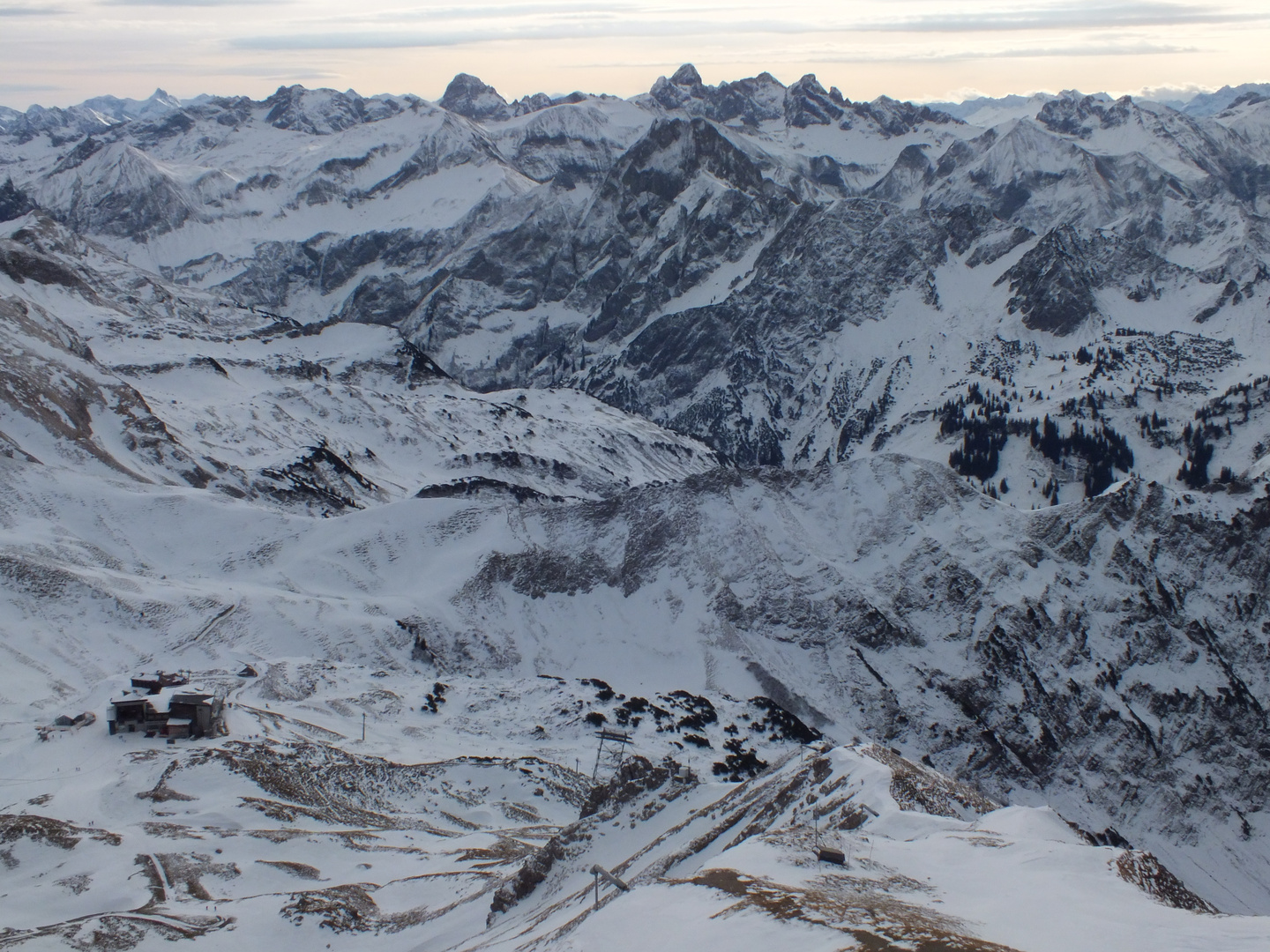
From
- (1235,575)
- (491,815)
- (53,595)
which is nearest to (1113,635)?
(1235,575)

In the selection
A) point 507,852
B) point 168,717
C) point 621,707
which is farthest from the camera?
point 621,707

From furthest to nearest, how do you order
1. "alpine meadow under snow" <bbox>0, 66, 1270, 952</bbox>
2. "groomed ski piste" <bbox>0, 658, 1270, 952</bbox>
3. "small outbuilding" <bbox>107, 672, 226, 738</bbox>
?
1. "small outbuilding" <bbox>107, 672, 226, 738</bbox>
2. "alpine meadow under snow" <bbox>0, 66, 1270, 952</bbox>
3. "groomed ski piste" <bbox>0, 658, 1270, 952</bbox>

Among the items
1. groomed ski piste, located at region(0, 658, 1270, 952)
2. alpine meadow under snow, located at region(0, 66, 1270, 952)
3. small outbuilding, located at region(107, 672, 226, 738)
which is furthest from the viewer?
small outbuilding, located at region(107, 672, 226, 738)

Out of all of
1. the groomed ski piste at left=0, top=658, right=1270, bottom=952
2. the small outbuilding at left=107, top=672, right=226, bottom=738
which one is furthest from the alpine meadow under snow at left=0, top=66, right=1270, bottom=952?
the small outbuilding at left=107, top=672, right=226, bottom=738

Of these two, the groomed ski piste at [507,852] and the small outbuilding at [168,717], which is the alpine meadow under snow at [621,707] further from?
the small outbuilding at [168,717]

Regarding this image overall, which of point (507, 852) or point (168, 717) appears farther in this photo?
point (168, 717)

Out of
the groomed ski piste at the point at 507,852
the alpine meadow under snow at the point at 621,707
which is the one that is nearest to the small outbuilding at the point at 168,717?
the alpine meadow under snow at the point at 621,707

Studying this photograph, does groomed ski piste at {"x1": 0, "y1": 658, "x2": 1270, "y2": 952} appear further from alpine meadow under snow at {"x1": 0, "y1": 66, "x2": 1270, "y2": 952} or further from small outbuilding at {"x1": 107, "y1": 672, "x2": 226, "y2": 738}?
small outbuilding at {"x1": 107, "y1": 672, "x2": 226, "y2": 738}

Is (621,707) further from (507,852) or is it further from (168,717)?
(168,717)

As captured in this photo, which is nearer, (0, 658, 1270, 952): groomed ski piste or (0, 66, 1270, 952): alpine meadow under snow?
(0, 658, 1270, 952): groomed ski piste

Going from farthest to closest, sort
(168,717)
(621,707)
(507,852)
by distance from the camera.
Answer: (621,707) < (168,717) < (507,852)

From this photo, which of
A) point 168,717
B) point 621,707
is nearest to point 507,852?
point 168,717
